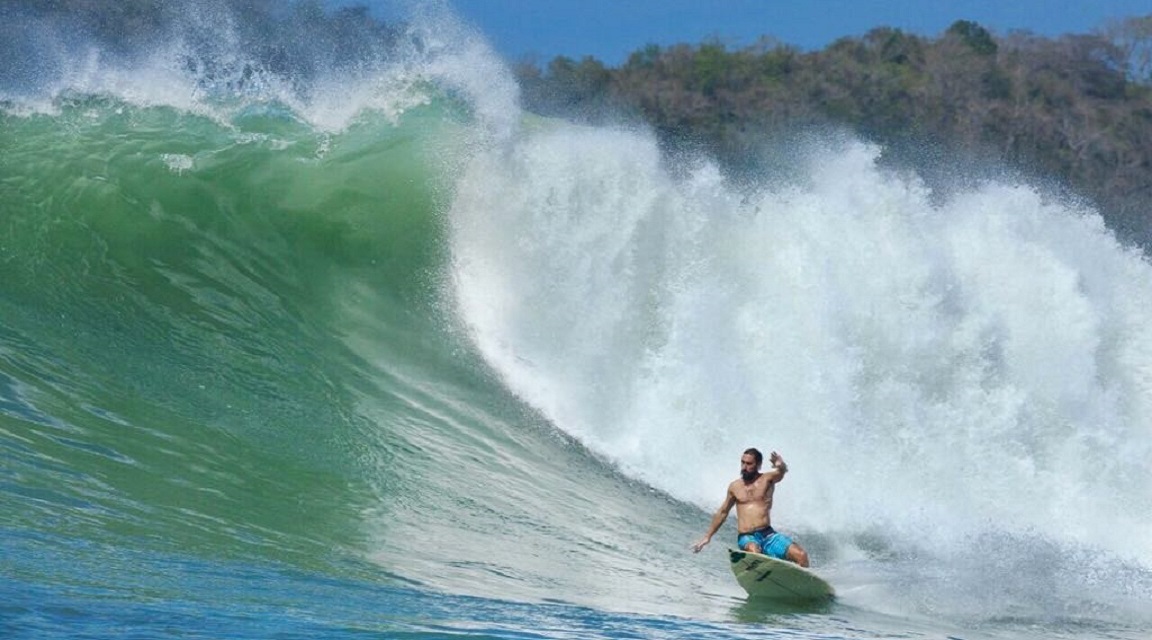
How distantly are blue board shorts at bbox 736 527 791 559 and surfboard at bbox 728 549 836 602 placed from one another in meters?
0.45

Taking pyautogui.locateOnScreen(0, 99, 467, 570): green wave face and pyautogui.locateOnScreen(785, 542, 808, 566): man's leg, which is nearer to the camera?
pyautogui.locateOnScreen(0, 99, 467, 570): green wave face

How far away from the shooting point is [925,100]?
52250 millimetres

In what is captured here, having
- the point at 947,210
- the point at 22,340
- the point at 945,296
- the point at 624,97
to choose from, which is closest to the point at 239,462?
the point at 22,340

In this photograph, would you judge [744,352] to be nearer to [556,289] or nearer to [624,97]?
[556,289]

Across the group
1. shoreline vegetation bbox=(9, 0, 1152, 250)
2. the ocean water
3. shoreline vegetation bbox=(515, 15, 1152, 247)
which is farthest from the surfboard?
shoreline vegetation bbox=(515, 15, 1152, 247)

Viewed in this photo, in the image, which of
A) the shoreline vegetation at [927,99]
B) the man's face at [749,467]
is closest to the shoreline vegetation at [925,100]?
the shoreline vegetation at [927,99]

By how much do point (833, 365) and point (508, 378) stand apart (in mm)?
2680

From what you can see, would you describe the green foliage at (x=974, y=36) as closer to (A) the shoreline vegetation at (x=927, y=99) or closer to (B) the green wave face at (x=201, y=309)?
(A) the shoreline vegetation at (x=927, y=99)

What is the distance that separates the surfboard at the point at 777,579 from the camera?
8.20m

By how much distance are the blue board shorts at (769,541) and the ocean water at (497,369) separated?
11.5 inches

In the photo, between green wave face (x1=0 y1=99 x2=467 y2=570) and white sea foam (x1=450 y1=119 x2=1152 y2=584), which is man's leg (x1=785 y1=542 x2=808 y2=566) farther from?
green wave face (x1=0 y1=99 x2=467 y2=570)

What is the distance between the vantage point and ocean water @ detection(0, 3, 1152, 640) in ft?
25.4

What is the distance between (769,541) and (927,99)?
45.6m

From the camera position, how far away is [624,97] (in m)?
56.4
